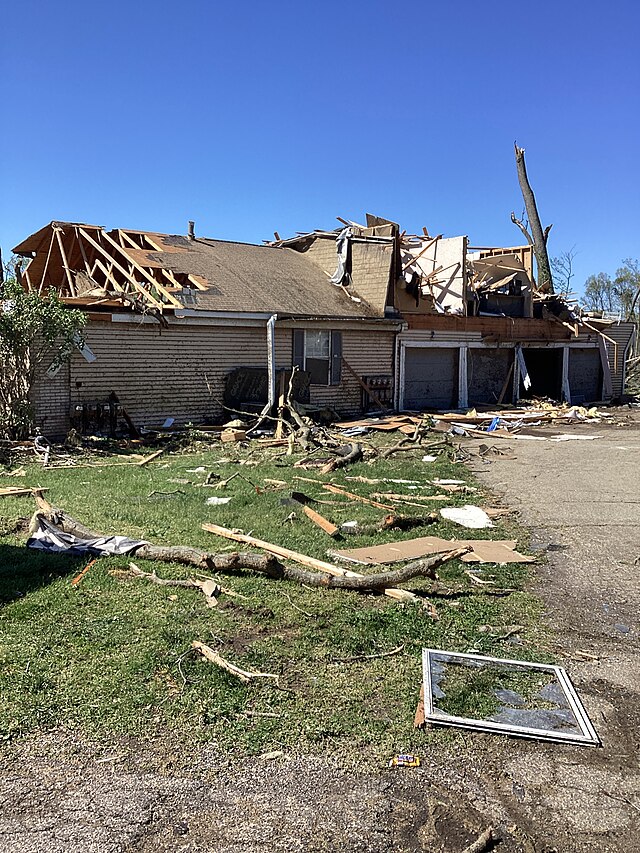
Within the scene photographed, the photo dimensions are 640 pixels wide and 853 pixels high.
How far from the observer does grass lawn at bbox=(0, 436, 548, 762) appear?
427 cm

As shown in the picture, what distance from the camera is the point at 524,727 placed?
4.29m

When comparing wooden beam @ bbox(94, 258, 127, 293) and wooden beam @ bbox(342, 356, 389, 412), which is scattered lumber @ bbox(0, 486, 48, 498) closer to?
wooden beam @ bbox(94, 258, 127, 293)

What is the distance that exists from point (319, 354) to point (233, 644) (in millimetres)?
16639

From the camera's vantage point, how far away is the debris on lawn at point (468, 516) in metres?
9.28

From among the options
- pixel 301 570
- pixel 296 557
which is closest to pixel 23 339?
pixel 296 557

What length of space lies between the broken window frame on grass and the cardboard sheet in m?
2.39

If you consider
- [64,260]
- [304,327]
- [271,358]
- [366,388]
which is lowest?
[366,388]

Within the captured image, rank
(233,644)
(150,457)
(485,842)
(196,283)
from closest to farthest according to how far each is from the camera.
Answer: (485,842), (233,644), (150,457), (196,283)

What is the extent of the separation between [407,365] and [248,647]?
19.8 meters

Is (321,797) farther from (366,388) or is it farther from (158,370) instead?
(366,388)

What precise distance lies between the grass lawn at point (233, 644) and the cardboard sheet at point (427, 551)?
0.73 feet

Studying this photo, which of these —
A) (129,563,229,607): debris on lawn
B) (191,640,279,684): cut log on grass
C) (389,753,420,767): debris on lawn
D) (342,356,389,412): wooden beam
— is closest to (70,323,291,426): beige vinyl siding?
(342,356,389,412): wooden beam

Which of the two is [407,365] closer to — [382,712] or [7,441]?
[7,441]

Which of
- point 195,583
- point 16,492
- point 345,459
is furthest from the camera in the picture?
point 345,459
